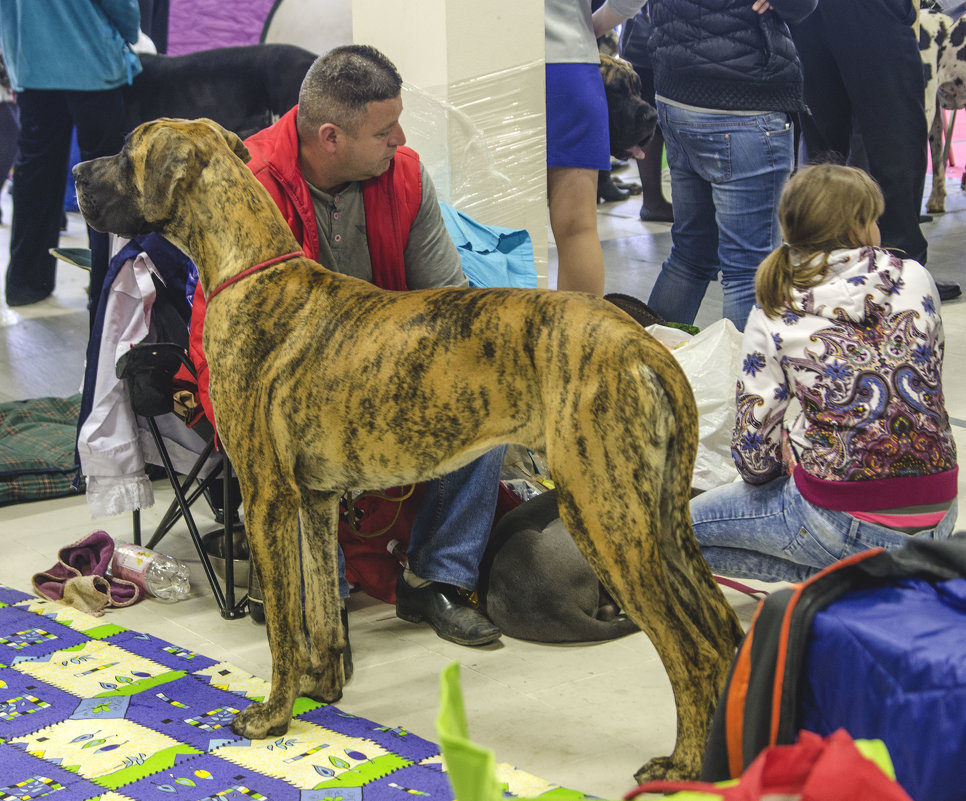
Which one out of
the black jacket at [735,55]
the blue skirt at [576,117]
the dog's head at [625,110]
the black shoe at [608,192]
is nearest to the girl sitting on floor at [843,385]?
the black jacket at [735,55]

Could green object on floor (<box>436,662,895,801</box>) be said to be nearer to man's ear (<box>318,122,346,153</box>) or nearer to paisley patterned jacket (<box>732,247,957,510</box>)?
paisley patterned jacket (<box>732,247,957,510</box>)

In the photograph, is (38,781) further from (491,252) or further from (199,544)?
(491,252)

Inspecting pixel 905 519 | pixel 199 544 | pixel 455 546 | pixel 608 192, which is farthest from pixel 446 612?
pixel 608 192

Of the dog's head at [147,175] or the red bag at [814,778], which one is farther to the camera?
the dog's head at [147,175]

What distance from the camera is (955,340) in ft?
19.0

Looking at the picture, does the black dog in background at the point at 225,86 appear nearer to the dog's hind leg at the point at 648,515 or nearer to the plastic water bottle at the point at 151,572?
the plastic water bottle at the point at 151,572

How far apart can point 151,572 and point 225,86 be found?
13.4 feet

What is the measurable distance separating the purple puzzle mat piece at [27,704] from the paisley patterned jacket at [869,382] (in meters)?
1.84

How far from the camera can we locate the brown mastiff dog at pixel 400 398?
2.34 meters

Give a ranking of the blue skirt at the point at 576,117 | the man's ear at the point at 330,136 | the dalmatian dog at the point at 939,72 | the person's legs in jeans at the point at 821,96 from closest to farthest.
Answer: the man's ear at the point at 330,136
the blue skirt at the point at 576,117
the person's legs in jeans at the point at 821,96
the dalmatian dog at the point at 939,72

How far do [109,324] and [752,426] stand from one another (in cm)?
201

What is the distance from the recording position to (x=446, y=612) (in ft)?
10.6

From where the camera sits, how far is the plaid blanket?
4328mm

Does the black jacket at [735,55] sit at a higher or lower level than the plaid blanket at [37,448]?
higher
